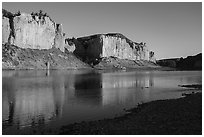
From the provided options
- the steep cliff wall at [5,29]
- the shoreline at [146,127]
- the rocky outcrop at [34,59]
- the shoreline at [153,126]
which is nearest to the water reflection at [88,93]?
the shoreline at [153,126]

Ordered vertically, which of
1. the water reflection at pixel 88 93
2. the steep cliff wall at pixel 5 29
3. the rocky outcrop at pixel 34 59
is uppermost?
the steep cliff wall at pixel 5 29

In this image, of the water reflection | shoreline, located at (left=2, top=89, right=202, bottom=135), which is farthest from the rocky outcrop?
shoreline, located at (left=2, top=89, right=202, bottom=135)

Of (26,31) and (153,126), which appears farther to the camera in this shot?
(26,31)

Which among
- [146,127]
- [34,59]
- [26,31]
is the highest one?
[26,31]

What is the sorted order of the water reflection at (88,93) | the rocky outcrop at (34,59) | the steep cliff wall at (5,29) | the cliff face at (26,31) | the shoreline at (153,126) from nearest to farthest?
the shoreline at (153,126) → the water reflection at (88,93) → the rocky outcrop at (34,59) → the steep cliff wall at (5,29) → the cliff face at (26,31)

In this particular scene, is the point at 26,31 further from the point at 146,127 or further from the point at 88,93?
the point at 146,127

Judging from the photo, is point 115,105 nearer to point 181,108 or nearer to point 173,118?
point 181,108

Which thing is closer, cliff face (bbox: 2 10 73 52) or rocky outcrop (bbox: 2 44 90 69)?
rocky outcrop (bbox: 2 44 90 69)

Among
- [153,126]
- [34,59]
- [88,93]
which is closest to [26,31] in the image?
[34,59]

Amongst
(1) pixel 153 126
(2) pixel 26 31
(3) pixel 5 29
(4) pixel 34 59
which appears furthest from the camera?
(2) pixel 26 31

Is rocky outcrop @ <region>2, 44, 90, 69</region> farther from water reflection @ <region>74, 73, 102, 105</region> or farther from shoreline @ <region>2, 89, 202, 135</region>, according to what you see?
shoreline @ <region>2, 89, 202, 135</region>

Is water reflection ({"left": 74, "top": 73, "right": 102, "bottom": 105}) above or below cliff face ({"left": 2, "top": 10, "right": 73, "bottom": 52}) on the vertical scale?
below

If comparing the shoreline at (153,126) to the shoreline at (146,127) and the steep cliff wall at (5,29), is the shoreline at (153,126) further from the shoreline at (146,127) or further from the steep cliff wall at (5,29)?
the steep cliff wall at (5,29)

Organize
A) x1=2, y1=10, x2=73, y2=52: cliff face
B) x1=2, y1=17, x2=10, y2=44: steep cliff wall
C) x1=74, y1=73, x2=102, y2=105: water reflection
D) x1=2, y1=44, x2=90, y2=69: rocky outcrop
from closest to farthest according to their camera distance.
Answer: x1=74, y1=73, x2=102, y2=105: water reflection, x1=2, y1=44, x2=90, y2=69: rocky outcrop, x1=2, y1=17, x2=10, y2=44: steep cliff wall, x1=2, y1=10, x2=73, y2=52: cliff face
